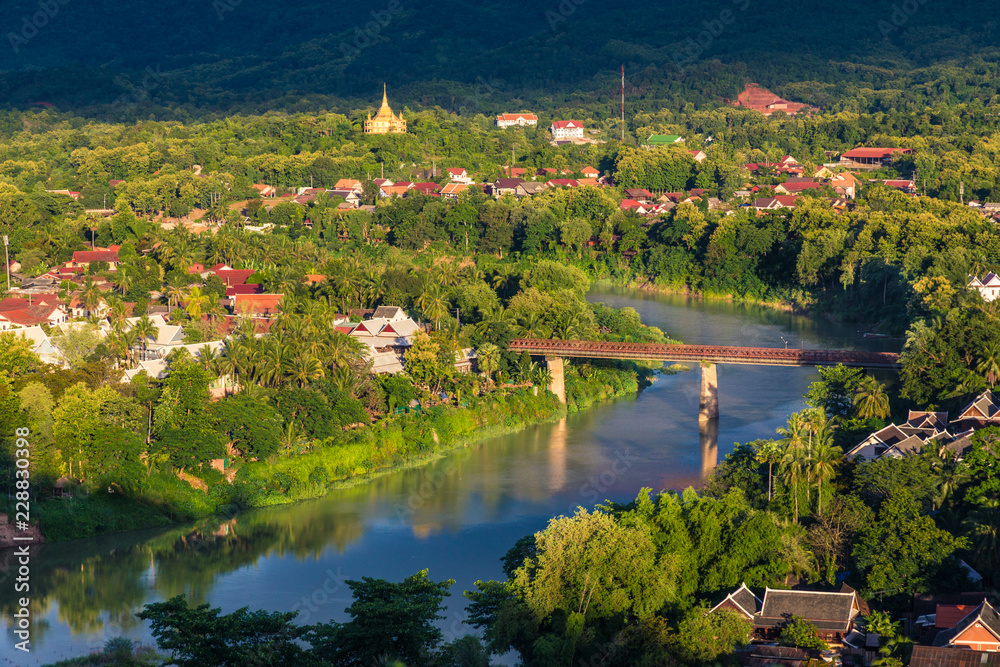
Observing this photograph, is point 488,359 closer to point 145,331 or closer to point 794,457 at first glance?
point 145,331

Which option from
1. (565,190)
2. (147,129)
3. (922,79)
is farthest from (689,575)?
(922,79)

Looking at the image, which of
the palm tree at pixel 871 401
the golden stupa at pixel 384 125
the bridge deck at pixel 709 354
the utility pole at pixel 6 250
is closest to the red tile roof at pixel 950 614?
the palm tree at pixel 871 401

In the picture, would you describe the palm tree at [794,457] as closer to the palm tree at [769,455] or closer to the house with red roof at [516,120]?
the palm tree at [769,455]

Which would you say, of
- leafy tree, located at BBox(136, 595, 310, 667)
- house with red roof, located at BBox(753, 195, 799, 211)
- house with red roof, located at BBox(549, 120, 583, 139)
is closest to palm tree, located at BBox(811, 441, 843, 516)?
leafy tree, located at BBox(136, 595, 310, 667)

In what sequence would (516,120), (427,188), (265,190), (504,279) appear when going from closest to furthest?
(504,279) → (427,188) → (265,190) → (516,120)

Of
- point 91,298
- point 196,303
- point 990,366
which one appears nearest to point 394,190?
point 91,298
